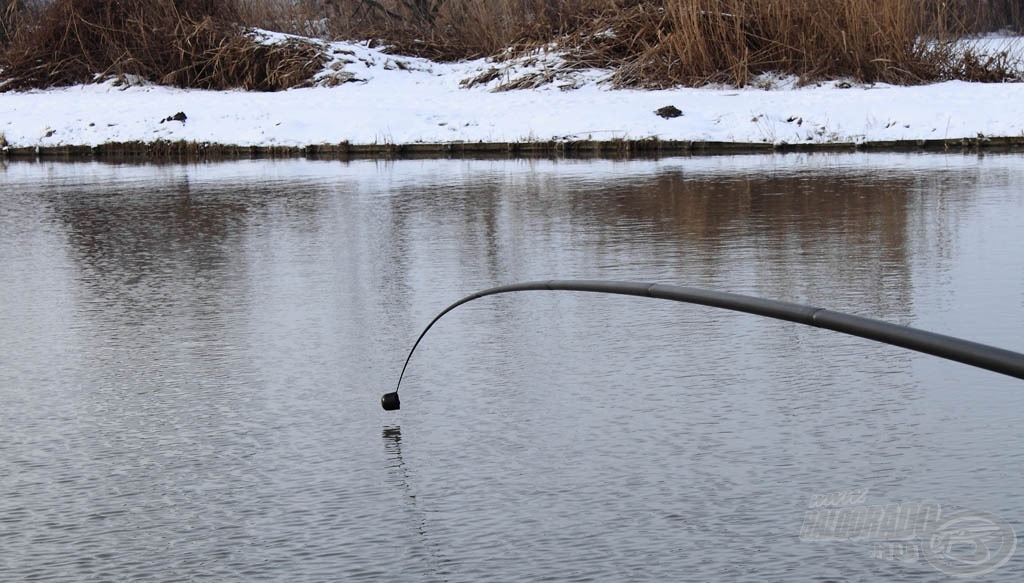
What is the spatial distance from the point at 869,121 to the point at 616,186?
288 inches

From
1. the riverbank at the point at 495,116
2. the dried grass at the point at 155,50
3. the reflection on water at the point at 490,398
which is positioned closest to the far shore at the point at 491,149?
the riverbank at the point at 495,116

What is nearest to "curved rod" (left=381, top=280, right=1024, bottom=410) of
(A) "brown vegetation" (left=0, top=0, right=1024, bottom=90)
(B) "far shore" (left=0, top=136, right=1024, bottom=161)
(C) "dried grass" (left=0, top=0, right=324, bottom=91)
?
(B) "far shore" (left=0, top=136, right=1024, bottom=161)

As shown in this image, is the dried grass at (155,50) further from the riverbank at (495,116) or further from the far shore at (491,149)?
the far shore at (491,149)

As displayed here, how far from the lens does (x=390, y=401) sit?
243 inches

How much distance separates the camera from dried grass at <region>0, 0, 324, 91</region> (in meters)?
31.9

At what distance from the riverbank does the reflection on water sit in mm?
9149

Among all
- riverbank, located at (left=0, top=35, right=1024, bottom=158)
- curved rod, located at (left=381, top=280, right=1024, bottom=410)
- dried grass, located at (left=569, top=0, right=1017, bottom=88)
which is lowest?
curved rod, located at (left=381, top=280, right=1024, bottom=410)

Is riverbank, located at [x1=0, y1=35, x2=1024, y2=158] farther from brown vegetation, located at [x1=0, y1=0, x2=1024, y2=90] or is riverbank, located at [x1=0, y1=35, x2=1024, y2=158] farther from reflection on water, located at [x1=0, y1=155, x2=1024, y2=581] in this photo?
reflection on water, located at [x1=0, y1=155, x2=1024, y2=581]

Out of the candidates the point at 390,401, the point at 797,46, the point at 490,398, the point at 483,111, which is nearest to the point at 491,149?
the point at 483,111

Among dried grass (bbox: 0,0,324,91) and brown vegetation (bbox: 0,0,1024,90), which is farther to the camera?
dried grass (bbox: 0,0,324,91)

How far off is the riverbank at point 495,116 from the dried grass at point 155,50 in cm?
68

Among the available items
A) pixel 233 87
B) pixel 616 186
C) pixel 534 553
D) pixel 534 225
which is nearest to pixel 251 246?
pixel 534 225

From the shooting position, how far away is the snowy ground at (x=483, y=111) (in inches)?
885

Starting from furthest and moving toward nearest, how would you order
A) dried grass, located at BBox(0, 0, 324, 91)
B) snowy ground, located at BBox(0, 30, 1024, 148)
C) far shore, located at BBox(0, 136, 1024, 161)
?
1. dried grass, located at BBox(0, 0, 324, 91)
2. snowy ground, located at BBox(0, 30, 1024, 148)
3. far shore, located at BBox(0, 136, 1024, 161)
